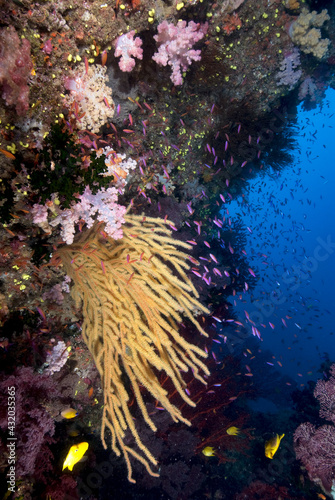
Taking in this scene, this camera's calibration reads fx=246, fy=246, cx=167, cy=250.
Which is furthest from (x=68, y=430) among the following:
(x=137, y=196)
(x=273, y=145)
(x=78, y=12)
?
(x=273, y=145)

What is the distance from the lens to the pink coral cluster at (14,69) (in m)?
2.04

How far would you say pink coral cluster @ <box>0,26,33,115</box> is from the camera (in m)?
2.04

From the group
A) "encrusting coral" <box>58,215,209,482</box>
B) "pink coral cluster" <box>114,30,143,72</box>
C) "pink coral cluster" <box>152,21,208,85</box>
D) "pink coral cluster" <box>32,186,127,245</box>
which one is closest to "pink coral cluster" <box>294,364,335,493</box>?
"encrusting coral" <box>58,215,209,482</box>

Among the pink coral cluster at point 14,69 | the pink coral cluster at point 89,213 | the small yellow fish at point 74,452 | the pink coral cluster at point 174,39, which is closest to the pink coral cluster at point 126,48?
the pink coral cluster at point 174,39

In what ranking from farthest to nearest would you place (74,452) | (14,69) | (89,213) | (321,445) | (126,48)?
(321,445) → (74,452) → (126,48) → (89,213) → (14,69)

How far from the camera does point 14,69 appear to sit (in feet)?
6.88

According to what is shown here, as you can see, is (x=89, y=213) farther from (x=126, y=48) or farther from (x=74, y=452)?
(x=74, y=452)

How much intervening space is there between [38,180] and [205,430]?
27.0 ft

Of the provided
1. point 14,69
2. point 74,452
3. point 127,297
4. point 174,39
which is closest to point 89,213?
point 127,297

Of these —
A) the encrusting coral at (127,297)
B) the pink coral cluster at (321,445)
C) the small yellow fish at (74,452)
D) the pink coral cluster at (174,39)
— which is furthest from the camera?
the pink coral cluster at (321,445)

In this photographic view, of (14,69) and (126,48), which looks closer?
(14,69)

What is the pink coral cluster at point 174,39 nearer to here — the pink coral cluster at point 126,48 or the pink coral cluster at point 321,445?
the pink coral cluster at point 126,48

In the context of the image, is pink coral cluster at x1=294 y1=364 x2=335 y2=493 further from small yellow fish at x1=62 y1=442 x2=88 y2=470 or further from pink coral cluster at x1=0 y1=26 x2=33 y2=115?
pink coral cluster at x1=0 y1=26 x2=33 y2=115

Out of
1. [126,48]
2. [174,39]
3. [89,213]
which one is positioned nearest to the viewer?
[89,213]
